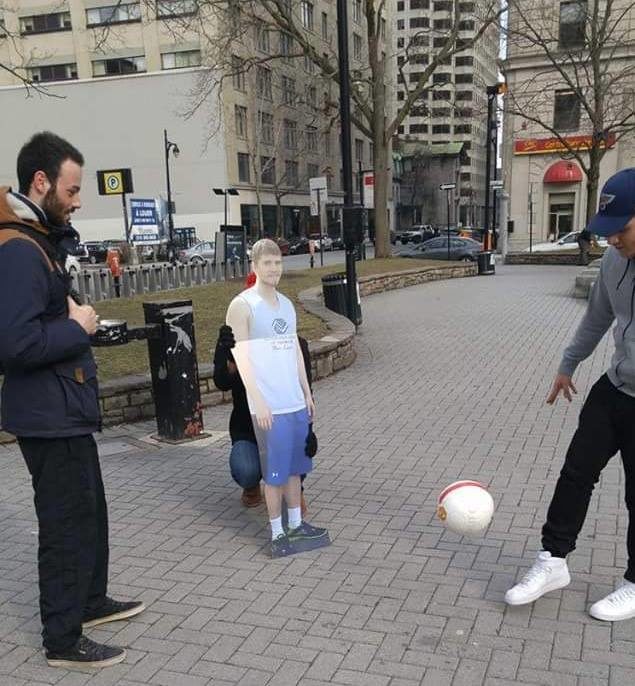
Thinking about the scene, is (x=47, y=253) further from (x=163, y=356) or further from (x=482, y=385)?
(x=482, y=385)

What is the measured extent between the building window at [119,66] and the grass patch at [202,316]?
123 feet

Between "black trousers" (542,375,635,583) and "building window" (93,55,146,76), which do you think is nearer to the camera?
"black trousers" (542,375,635,583)

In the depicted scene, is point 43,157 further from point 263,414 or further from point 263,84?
point 263,84

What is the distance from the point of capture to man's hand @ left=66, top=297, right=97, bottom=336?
2.55 metres

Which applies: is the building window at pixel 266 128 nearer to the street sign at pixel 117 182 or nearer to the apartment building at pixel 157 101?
the apartment building at pixel 157 101

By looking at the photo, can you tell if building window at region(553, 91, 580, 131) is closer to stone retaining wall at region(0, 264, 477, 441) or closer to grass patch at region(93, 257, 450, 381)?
grass patch at region(93, 257, 450, 381)

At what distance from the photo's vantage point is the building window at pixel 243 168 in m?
50.9

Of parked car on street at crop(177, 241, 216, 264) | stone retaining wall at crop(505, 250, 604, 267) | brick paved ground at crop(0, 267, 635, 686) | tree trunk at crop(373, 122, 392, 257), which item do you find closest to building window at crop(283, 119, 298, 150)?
parked car on street at crop(177, 241, 216, 264)

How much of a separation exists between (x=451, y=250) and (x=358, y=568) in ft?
89.5

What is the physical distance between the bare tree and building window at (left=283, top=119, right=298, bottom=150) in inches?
863

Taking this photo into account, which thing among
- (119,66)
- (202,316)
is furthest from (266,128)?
(202,316)

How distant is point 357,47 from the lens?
6122 centimetres

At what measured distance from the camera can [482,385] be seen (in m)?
7.58

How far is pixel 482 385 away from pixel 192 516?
425 centimetres
